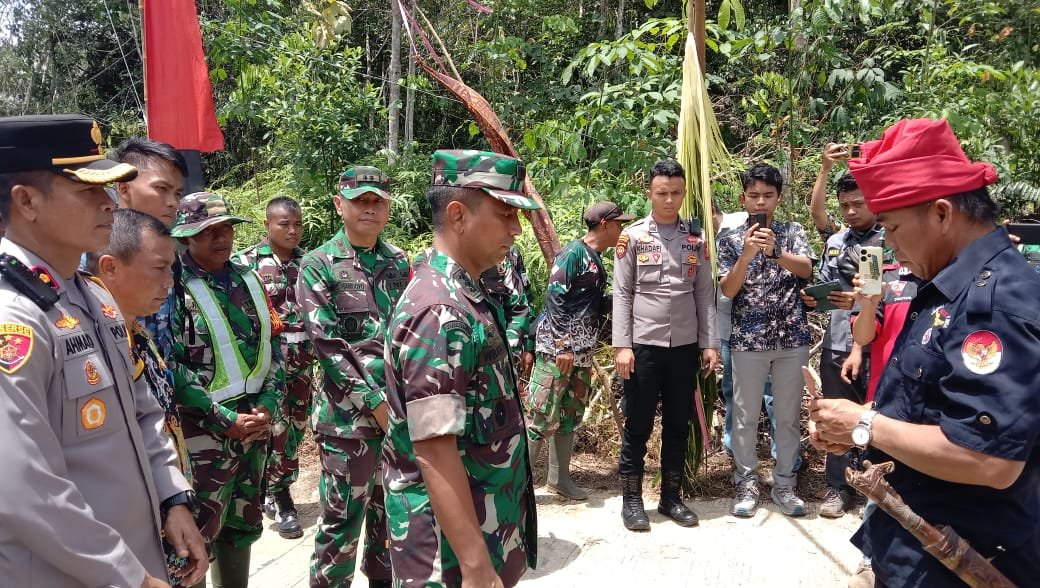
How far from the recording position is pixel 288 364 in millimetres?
4516

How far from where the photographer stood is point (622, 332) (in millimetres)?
4309

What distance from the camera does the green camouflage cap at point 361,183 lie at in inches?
132

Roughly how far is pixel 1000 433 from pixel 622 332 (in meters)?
2.83

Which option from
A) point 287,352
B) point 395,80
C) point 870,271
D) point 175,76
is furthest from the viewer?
point 395,80

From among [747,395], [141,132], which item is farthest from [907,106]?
[141,132]

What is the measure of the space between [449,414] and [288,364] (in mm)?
3118

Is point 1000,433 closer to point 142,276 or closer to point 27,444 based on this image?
point 27,444

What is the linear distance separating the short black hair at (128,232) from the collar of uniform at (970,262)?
2.41m

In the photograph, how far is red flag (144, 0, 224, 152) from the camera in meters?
4.48

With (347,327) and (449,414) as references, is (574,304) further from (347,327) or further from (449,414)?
(449,414)

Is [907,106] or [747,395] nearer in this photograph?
[747,395]

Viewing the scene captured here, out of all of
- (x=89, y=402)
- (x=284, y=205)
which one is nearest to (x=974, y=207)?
(x=89, y=402)

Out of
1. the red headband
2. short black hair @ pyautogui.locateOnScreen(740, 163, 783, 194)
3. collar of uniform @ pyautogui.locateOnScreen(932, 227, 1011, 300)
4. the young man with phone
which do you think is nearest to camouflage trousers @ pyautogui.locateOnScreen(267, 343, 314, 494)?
short black hair @ pyautogui.locateOnScreen(740, 163, 783, 194)

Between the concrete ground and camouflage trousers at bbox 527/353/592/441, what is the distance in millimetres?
552
